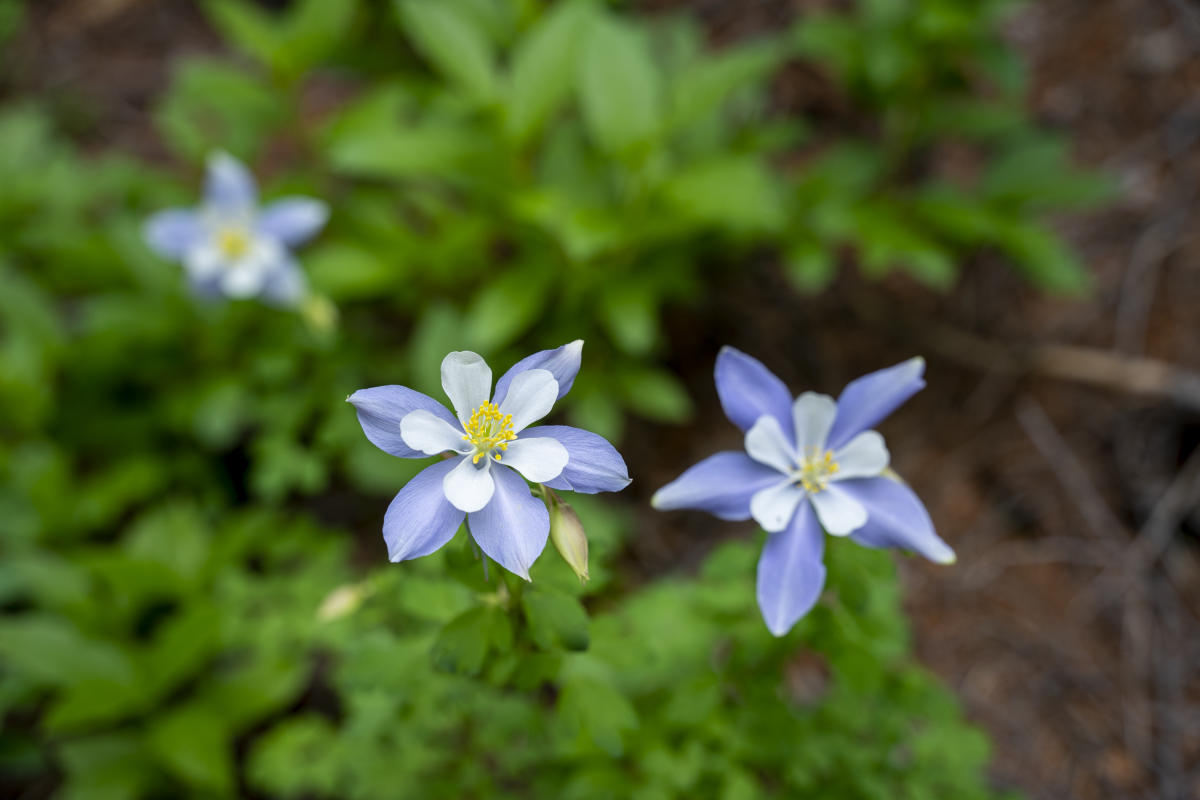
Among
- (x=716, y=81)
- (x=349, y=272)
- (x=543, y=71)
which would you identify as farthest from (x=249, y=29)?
(x=716, y=81)

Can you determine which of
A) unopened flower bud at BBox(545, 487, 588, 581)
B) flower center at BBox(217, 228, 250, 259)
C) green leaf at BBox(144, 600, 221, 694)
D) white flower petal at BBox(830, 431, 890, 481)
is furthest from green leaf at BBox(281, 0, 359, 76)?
white flower petal at BBox(830, 431, 890, 481)

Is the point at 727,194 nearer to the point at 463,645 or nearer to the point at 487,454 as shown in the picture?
the point at 487,454

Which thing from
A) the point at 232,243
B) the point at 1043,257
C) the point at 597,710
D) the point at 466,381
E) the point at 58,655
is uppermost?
the point at 466,381

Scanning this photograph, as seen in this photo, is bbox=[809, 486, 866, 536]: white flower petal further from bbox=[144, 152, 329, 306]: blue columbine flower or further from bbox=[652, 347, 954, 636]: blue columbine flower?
bbox=[144, 152, 329, 306]: blue columbine flower

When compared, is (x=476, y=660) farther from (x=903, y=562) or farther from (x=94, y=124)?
(x=94, y=124)

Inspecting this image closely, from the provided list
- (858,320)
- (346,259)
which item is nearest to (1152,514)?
(858,320)
